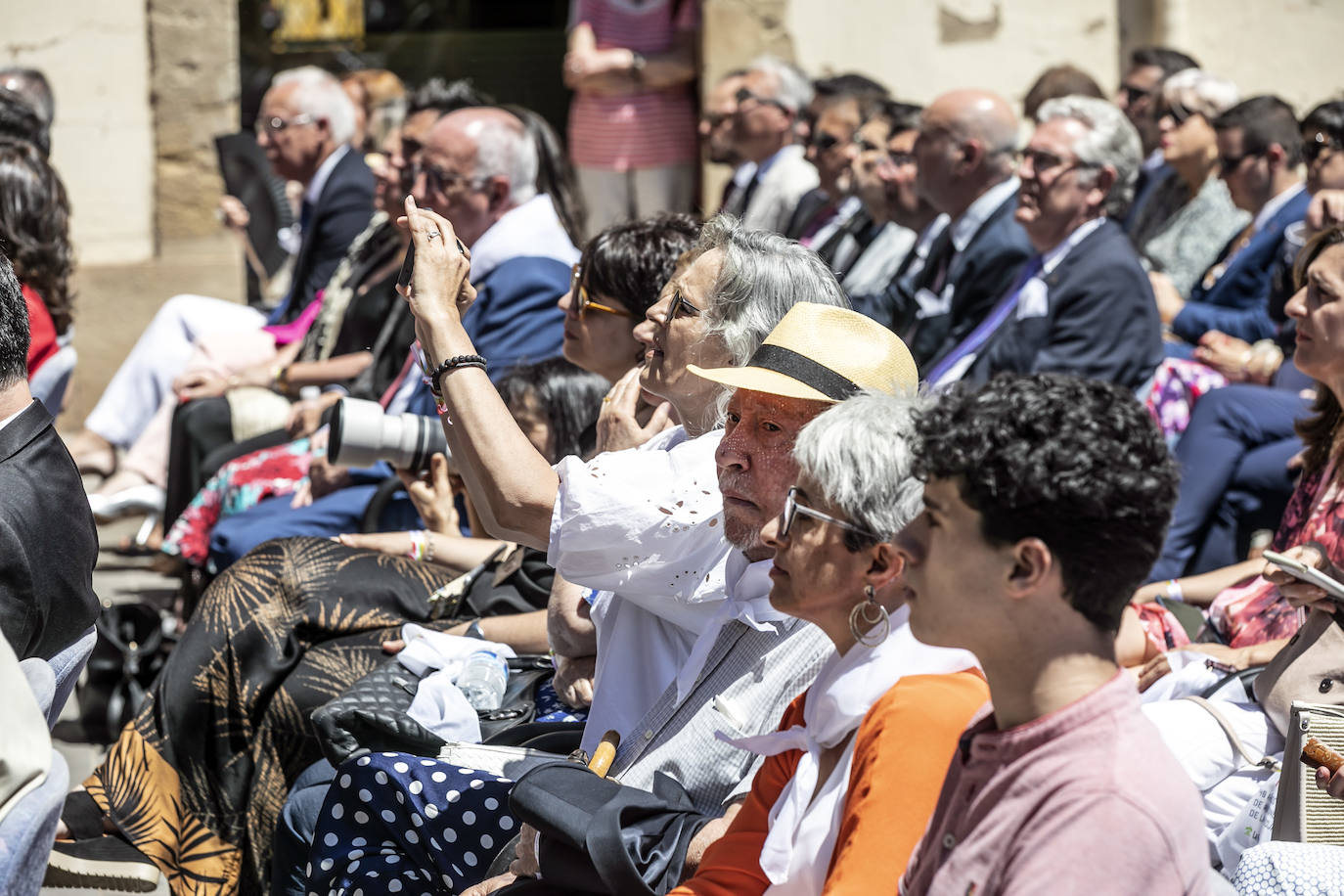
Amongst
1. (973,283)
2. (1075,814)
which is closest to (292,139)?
(973,283)

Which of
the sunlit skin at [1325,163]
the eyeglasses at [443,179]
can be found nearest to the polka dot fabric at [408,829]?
the eyeglasses at [443,179]

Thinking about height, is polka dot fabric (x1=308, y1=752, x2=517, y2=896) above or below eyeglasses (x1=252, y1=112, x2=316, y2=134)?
below

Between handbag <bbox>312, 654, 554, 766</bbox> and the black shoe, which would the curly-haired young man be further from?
the black shoe

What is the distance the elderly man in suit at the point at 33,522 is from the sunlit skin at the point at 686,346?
1.05 metres

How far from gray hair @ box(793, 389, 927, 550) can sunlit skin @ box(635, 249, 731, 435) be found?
2.59 ft

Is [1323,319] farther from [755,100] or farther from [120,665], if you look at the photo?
[755,100]

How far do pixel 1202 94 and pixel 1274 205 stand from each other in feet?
3.92

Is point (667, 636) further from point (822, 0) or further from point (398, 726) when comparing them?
point (822, 0)

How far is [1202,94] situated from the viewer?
6527 millimetres

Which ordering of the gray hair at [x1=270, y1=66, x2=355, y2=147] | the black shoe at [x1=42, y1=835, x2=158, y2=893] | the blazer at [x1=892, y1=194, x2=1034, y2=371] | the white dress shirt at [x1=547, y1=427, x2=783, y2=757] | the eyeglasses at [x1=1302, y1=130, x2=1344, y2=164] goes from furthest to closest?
1. the gray hair at [x1=270, y1=66, x2=355, y2=147]
2. the blazer at [x1=892, y1=194, x2=1034, y2=371]
3. the eyeglasses at [x1=1302, y1=130, x2=1344, y2=164]
4. the black shoe at [x1=42, y1=835, x2=158, y2=893]
5. the white dress shirt at [x1=547, y1=427, x2=783, y2=757]

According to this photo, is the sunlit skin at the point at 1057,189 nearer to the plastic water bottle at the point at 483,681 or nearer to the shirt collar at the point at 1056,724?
the plastic water bottle at the point at 483,681

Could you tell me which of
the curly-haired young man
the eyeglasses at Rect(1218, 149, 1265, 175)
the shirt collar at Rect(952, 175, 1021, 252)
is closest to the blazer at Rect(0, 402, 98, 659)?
the curly-haired young man

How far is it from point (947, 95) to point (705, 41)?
3.03m

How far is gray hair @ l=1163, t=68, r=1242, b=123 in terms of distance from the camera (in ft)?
21.3
